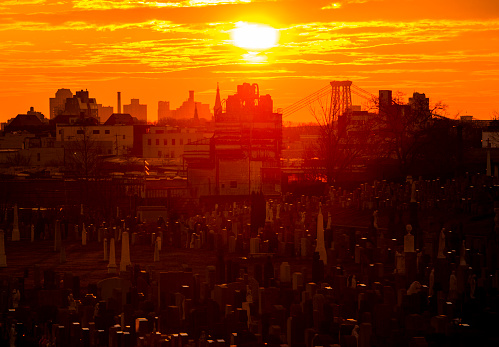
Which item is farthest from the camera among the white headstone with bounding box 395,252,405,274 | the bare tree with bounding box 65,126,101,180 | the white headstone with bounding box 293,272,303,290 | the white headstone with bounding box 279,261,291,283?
the bare tree with bounding box 65,126,101,180

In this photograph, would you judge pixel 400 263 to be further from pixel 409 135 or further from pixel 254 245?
pixel 409 135

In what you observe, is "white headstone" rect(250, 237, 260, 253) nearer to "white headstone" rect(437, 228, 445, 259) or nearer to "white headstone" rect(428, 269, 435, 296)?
"white headstone" rect(437, 228, 445, 259)

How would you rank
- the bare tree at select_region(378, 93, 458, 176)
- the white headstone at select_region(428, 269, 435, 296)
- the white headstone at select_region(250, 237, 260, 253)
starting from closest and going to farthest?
1. the white headstone at select_region(428, 269, 435, 296)
2. the white headstone at select_region(250, 237, 260, 253)
3. the bare tree at select_region(378, 93, 458, 176)

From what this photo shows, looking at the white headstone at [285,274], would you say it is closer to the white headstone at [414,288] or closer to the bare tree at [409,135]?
the white headstone at [414,288]

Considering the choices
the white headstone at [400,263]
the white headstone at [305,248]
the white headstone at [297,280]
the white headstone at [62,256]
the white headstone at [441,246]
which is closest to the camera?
the white headstone at [297,280]

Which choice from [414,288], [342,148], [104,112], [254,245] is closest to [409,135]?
[342,148]

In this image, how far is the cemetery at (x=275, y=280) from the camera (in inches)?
672

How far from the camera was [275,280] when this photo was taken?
2128cm

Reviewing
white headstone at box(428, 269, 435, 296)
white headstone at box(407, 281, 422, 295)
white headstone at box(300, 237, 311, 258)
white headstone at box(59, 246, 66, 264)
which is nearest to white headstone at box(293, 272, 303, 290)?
white headstone at box(407, 281, 422, 295)

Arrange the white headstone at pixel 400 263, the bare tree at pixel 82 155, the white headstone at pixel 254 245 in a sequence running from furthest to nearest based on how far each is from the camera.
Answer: the bare tree at pixel 82 155 → the white headstone at pixel 254 245 → the white headstone at pixel 400 263

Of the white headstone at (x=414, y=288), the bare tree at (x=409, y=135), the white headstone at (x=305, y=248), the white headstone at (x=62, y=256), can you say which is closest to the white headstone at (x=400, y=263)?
the white headstone at (x=414, y=288)

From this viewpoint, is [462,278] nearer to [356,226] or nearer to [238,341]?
[238,341]

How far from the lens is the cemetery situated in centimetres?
1706

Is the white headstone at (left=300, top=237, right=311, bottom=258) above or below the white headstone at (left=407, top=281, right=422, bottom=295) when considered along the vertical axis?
above
